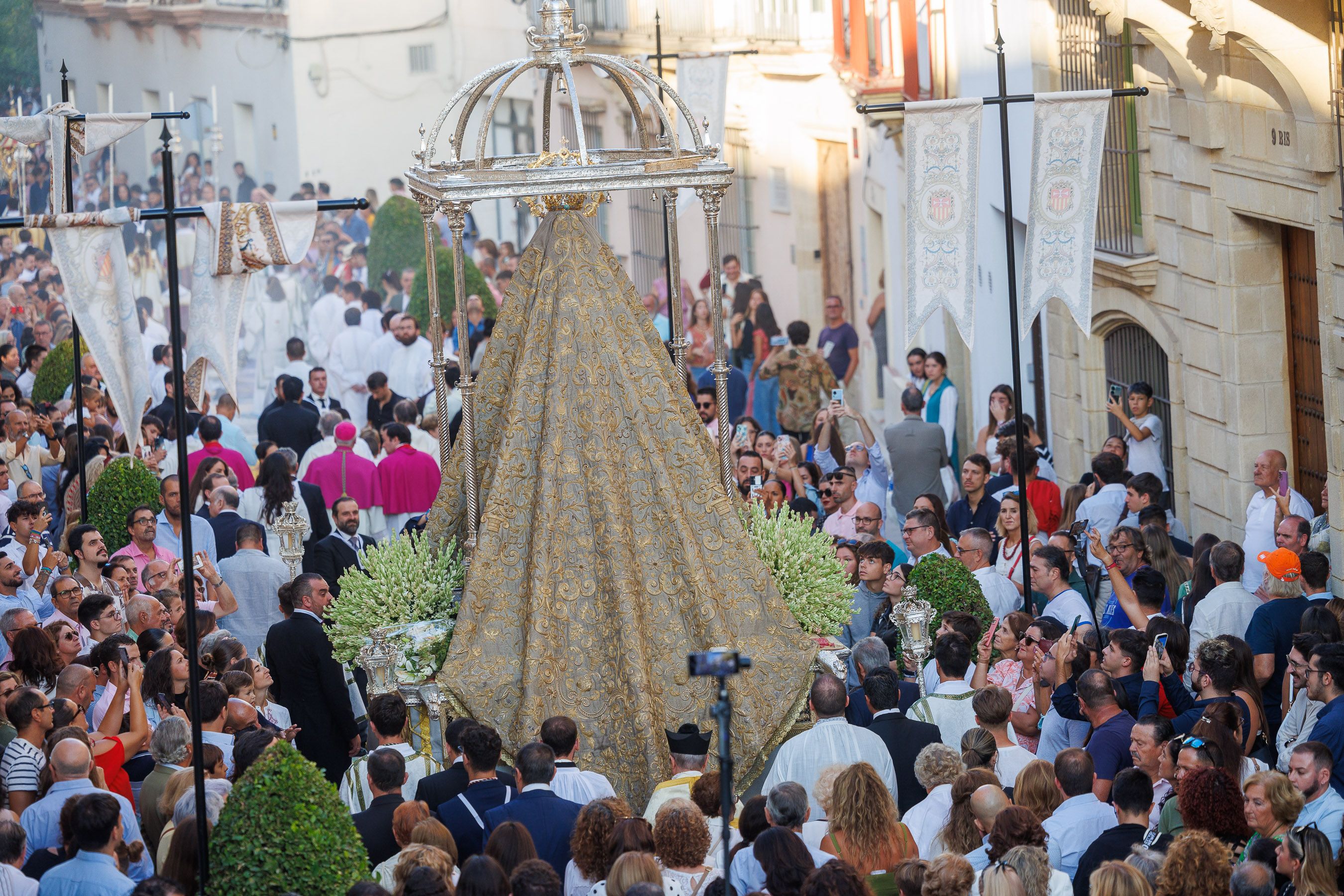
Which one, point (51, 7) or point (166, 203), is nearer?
point (166, 203)

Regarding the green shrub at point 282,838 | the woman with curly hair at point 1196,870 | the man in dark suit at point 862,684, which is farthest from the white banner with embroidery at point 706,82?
the woman with curly hair at point 1196,870

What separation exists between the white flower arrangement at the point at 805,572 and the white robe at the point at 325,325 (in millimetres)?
12420

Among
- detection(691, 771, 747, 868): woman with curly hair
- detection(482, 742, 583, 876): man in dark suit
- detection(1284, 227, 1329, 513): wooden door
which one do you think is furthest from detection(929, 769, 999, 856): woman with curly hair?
detection(1284, 227, 1329, 513): wooden door

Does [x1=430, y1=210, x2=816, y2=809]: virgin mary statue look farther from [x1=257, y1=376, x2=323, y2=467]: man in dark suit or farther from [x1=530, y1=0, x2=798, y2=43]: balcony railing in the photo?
[x1=530, y1=0, x2=798, y2=43]: balcony railing

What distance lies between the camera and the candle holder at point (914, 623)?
896cm

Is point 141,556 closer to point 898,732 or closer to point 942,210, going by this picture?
point 942,210

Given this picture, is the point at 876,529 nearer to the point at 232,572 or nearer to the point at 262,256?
the point at 232,572

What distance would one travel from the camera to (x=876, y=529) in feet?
36.1

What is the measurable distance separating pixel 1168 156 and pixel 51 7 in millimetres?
22470

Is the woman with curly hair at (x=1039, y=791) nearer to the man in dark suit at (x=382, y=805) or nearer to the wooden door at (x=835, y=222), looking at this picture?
the man in dark suit at (x=382, y=805)

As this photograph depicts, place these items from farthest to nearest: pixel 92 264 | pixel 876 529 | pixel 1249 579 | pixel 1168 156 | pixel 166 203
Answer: pixel 1168 156
pixel 876 529
pixel 1249 579
pixel 92 264
pixel 166 203

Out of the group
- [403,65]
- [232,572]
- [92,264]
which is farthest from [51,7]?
[92,264]

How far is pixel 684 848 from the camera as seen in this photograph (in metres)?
6.31

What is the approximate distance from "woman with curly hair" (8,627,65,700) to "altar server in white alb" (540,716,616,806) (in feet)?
8.47
